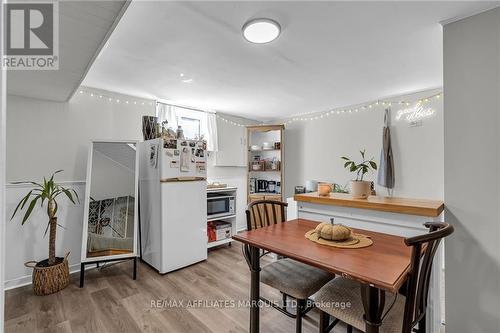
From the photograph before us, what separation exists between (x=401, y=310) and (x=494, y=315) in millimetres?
914

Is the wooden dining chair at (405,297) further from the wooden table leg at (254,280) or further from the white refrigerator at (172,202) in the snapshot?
the white refrigerator at (172,202)

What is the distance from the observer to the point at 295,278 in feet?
5.02

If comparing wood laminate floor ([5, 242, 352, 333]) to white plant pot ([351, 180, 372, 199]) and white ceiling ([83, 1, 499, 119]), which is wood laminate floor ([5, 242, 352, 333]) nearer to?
white plant pot ([351, 180, 372, 199])

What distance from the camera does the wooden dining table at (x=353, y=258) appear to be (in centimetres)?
103

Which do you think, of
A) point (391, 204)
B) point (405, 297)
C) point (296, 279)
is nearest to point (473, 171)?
point (391, 204)

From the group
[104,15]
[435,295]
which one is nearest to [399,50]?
[435,295]

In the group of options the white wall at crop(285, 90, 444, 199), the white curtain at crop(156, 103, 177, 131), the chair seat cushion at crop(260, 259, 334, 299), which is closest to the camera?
the chair seat cushion at crop(260, 259, 334, 299)

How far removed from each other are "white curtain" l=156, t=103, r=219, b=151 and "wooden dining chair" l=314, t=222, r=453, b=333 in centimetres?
311

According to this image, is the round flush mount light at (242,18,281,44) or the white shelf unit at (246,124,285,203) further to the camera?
the white shelf unit at (246,124,285,203)

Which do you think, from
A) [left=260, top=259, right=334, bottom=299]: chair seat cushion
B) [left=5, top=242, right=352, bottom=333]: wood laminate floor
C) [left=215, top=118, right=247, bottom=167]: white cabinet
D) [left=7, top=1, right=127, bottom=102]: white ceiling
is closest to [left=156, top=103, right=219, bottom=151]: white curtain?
[left=215, top=118, right=247, bottom=167]: white cabinet

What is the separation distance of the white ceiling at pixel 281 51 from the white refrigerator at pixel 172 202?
2.68ft

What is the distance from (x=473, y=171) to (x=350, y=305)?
1249mm

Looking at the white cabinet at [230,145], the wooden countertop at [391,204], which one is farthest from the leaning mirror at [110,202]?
the wooden countertop at [391,204]

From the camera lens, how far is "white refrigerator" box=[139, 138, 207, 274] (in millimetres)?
2803
